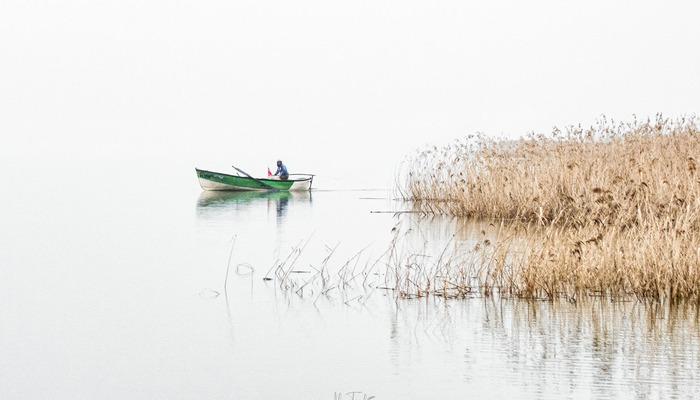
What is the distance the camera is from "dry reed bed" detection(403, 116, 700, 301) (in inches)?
446

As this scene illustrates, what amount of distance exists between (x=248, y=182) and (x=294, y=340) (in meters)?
26.9

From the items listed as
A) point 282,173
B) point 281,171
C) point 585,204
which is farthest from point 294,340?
point 281,171

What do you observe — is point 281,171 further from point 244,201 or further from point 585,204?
point 585,204

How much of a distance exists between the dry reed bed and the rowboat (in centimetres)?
827

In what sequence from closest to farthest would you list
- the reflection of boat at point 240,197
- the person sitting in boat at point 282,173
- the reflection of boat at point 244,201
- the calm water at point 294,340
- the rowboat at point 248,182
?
the calm water at point 294,340 < the reflection of boat at point 244,201 < the reflection of boat at point 240,197 < the rowboat at point 248,182 < the person sitting in boat at point 282,173

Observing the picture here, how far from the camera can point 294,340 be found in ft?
33.7

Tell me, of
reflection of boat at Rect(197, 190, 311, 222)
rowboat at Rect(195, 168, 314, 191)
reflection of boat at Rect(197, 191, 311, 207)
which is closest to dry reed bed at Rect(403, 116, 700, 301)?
reflection of boat at Rect(197, 190, 311, 222)

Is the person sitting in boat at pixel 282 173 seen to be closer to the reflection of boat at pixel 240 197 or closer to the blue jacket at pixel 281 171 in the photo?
the blue jacket at pixel 281 171

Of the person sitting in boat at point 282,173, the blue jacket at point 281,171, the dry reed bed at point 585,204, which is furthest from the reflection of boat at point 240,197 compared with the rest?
the dry reed bed at point 585,204

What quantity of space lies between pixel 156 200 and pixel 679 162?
73.3 feet

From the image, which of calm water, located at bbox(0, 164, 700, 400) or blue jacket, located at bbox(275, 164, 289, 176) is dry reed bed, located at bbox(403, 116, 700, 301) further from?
blue jacket, located at bbox(275, 164, 289, 176)

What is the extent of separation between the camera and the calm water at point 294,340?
8.27m

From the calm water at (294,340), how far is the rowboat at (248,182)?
18190 mm

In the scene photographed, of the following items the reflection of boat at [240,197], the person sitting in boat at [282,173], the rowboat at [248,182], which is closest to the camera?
the reflection of boat at [240,197]
